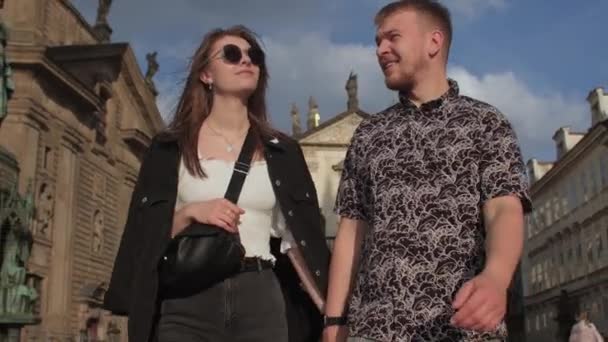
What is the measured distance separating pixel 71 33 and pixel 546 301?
38.3m

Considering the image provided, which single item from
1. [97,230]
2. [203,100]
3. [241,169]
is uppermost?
[97,230]

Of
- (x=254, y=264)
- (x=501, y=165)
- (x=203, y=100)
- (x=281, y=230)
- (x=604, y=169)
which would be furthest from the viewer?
(x=604, y=169)

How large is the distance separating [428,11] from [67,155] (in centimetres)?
3179

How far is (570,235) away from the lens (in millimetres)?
51781

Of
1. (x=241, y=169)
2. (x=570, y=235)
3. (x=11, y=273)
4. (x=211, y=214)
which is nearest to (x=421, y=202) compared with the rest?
(x=211, y=214)

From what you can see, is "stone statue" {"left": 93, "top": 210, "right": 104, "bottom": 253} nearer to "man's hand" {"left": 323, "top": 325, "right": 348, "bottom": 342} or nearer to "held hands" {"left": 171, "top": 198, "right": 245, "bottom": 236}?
"held hands" {"left": 171, "top": 198, "right": 245, "bottom": 236}

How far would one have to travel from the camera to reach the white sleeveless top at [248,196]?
3.76 m

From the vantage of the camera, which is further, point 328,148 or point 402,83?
point 328,148

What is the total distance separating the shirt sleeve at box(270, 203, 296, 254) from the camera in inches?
154

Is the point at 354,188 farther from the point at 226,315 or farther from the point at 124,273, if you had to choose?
the point at 124,273

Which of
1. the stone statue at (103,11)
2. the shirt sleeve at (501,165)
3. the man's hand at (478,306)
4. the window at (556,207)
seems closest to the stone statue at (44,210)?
the stone statue at (103,11)

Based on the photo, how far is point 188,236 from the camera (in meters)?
3.58

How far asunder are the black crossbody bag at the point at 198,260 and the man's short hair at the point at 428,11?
1.13 meters

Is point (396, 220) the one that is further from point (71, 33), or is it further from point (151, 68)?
point (151, 68)
